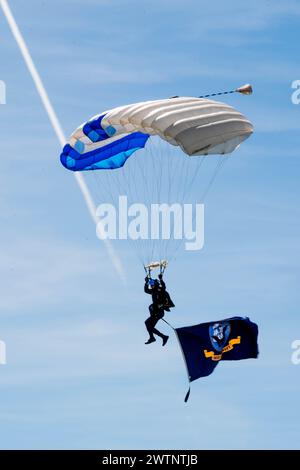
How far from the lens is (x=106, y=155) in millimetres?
56094

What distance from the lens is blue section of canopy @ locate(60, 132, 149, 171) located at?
55.8m

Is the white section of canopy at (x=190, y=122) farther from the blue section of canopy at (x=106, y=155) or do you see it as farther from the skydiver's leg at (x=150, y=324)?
the skydiver's leg at (x=150, y=324)

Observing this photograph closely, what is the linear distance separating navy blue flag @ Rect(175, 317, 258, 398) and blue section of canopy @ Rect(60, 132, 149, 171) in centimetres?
658

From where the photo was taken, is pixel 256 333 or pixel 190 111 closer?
pixel 190 111

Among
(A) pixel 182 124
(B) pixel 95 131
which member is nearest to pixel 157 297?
(A) pixel 182 124

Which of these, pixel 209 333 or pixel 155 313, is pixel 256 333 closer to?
pixel 209 333

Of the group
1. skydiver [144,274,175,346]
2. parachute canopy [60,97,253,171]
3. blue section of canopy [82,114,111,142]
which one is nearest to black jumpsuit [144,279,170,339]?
skydiver [144,274,175,346]

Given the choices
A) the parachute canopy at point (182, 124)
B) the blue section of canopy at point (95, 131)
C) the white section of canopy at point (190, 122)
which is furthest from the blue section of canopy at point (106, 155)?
the white section of canopy at point (190, 122)

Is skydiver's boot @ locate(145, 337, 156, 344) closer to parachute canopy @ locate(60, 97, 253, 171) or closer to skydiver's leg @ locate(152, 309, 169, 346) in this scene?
skydiver's leg @ locate(152, 309, 169, 346)
